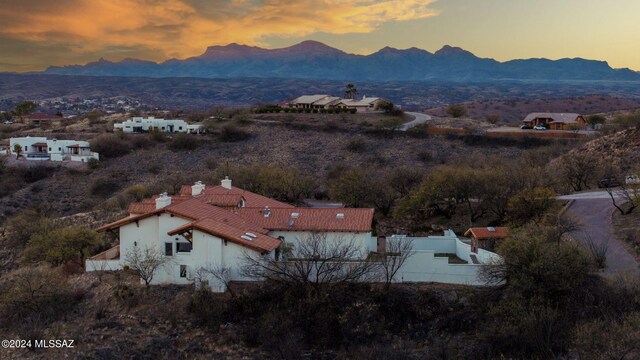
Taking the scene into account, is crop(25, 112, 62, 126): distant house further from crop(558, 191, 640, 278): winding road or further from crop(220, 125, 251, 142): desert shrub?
crop(558, 191, 640, 278): winding road

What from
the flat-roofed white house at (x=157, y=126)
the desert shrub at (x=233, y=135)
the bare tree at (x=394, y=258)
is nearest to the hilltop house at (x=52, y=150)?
the flat-roofed white house at (x=157, y=126)

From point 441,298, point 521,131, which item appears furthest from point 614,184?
point 521,131

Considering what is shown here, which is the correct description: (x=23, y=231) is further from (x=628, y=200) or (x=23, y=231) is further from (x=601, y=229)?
(x=628, y=200)

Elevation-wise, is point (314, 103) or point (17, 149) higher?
point (314, 103)

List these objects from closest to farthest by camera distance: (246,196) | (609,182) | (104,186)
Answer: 1. (246,196)
2. (609,182)
3. (104,186)

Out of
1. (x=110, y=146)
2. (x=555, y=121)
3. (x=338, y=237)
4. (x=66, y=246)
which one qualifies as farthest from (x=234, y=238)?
(x=555, y=121)

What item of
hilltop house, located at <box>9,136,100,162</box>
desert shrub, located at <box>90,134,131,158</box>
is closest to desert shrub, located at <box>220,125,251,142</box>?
desert shrub, located at <box>90,134,131,158</box>

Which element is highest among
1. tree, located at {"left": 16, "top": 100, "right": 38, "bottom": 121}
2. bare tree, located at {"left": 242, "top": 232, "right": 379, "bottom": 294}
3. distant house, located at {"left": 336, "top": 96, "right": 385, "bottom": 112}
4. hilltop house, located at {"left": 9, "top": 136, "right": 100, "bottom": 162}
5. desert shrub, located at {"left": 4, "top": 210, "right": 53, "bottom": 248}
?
distant house, located at {"left": 336, "top": 96, "right": 385, "bottom": 112}
